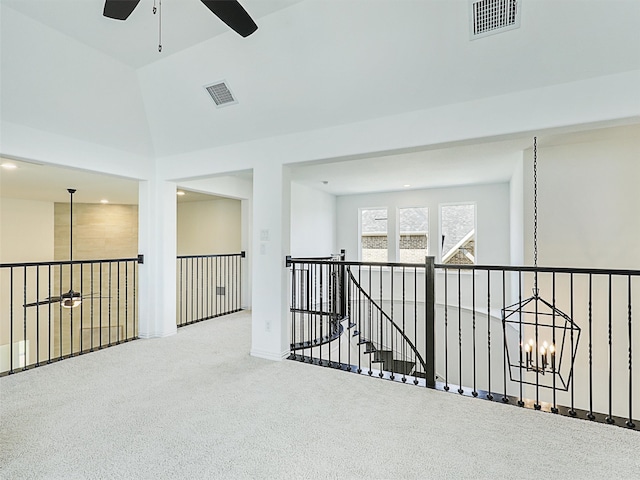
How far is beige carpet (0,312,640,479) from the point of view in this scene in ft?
6.51

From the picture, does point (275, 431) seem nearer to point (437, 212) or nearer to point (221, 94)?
point (221, 94)

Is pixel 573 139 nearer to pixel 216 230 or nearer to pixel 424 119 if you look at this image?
pixel 424 119

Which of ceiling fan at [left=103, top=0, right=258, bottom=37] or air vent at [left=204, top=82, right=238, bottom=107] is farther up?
air vent at [left=204, top=82, right=238, bottom=107]

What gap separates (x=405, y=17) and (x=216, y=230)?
20.5 feet

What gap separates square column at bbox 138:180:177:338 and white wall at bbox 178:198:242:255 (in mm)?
2780

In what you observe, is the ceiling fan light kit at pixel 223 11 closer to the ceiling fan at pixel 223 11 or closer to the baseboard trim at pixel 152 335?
the ceiling fan at pixel 223 11

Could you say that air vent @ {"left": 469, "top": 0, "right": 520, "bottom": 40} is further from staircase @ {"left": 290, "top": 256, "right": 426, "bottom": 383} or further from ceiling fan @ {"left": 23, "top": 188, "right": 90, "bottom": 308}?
ceiling fan @ {"left": 23, "top": 188, "right": 90, "bottom": 308}

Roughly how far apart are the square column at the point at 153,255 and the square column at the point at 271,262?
160 centimetres

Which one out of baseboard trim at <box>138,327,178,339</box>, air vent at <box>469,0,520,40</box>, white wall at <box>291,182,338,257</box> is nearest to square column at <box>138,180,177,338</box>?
baseboard trim at <box>138,327,178,339</box>

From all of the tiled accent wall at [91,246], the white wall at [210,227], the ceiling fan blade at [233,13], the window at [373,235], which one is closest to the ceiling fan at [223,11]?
the ceiling fan blade at [233,13]

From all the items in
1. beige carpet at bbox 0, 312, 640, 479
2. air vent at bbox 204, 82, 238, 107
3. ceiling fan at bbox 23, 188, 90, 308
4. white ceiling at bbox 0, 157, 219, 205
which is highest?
air vent at bbox 204, 82, 238, 107

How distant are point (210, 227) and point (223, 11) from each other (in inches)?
250

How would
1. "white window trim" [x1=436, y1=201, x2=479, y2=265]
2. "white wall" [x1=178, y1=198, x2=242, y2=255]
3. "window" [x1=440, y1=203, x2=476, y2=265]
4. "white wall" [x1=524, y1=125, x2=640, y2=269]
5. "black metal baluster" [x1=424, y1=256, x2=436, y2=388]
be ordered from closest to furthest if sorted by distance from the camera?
"black metal baluster" [x1=424, y1=256, x2=436, y2=388] → "white wall" [x1=524, y1=125, x2=640, y2=269] → "white window trim" [x1=436, y1=201, x2=479, y2=265] → "window" [x1=440, y1=203, x2=476, y2=265] → "white wall" [x1=178, y1=198, x2=242, y2=255]

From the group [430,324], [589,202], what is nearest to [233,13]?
[430,324]
